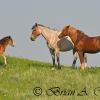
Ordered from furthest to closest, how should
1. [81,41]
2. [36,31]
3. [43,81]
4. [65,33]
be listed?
[36,31], [65,33], [81,41], [43,81]

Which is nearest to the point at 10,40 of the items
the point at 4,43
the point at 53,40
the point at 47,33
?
the point at 4,43

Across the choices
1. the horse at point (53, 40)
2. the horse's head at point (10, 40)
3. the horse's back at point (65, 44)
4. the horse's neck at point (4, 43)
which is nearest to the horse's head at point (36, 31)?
the horse at point (53, 40)

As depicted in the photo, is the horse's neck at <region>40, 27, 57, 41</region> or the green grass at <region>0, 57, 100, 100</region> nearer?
the green grass at <region>0, 57, 100, 100</region>

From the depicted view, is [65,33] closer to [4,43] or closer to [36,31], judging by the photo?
[36,31]

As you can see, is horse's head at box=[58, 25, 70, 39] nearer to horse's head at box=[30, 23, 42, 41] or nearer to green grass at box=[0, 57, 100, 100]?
horse's head at box=[30, 23, 42, 41]

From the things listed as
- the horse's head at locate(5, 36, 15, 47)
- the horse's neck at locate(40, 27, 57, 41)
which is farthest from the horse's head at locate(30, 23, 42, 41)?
the horse's head at locate(5, 36, 15, 47)

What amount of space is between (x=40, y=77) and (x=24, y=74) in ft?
3.06

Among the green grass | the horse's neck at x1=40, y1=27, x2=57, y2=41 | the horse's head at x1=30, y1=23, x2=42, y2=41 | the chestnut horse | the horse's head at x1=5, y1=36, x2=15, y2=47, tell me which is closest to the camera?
the green grass

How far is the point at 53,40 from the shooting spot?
28.5 m

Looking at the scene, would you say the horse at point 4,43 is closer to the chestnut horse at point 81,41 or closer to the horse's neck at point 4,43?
the horse's neck at point 4,43

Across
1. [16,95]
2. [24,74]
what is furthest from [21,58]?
[16,95]

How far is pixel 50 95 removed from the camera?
19625mm

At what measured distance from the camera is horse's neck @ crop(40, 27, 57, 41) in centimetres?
2864

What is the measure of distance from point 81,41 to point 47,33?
211 centimetres
